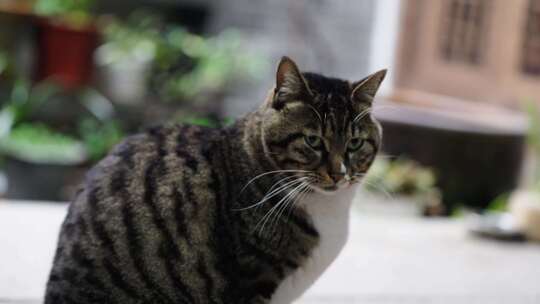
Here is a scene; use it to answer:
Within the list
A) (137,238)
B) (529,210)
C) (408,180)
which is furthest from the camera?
(408,180)

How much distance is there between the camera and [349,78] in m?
3.55

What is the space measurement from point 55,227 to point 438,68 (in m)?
1.88

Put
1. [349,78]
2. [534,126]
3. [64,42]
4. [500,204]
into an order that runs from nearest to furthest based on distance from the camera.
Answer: [534,126], [500,204], [349,78], [64,42]

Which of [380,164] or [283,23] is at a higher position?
[283,23]

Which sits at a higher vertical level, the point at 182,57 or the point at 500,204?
the point at 182,57

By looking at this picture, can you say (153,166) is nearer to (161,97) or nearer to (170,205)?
(170,205)

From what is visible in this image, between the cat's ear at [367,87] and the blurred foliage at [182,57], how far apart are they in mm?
2476

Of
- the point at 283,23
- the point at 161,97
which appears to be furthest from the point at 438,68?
the point at 161,97

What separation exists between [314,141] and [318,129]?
0.02 metres

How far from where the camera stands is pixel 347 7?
11.8ft

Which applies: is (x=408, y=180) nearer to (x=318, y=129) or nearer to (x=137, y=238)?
(x=318, y=129)

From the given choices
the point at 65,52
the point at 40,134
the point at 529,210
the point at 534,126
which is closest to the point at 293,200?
the point at 529,210

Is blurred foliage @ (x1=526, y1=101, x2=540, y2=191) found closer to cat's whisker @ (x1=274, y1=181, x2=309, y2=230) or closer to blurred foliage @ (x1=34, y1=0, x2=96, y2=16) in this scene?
cat's whisker @ (x1=274, y1=181, x2=309, y2=230)

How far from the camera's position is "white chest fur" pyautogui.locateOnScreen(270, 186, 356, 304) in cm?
111
